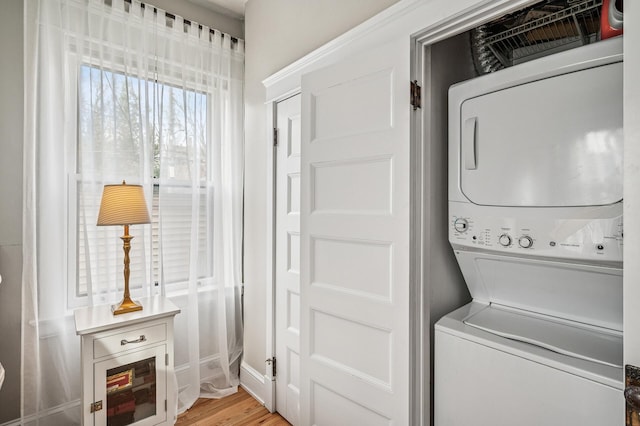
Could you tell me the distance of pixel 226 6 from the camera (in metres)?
2.51

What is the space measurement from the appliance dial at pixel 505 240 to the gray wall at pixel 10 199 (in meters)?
2.41

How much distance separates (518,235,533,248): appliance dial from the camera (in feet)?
3.59

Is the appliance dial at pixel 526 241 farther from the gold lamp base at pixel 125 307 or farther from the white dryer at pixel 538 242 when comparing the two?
the gold lamp base at pixel 125 307

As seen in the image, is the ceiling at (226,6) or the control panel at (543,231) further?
the ceiling at (226,6)

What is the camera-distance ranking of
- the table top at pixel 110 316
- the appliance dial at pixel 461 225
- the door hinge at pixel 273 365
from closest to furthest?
1. the appliance dial at pixel 461 225
2. the table top at pixel 110 316
3. the door hinge at pixel 273 365

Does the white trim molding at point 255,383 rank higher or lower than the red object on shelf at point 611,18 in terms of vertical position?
lower

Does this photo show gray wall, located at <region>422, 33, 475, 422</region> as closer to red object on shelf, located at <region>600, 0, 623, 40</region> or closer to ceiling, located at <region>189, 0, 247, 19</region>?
red object on shelf, located at <region>600, 0, 623, 40</region>

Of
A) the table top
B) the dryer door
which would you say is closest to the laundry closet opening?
the dryer door

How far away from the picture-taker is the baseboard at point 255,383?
2250mm

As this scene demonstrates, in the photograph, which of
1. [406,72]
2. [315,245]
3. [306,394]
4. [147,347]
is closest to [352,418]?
[306,394]

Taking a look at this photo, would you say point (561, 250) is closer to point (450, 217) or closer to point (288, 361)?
point (450, 217)

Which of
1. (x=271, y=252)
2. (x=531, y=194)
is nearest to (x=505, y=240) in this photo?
Result: (x=531, y=194)

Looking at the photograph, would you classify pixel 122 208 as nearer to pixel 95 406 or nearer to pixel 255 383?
pixel 95 406

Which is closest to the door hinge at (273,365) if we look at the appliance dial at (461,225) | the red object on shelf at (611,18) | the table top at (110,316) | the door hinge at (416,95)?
the table top at (110,316)
